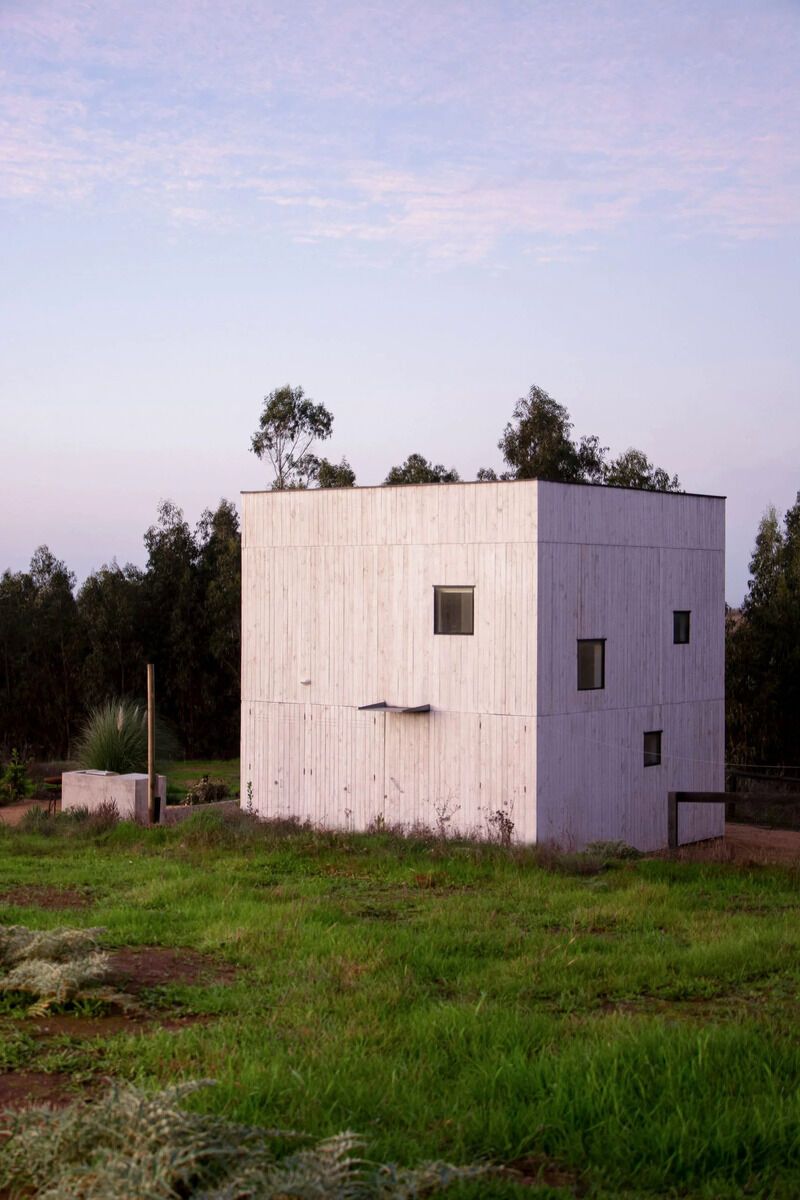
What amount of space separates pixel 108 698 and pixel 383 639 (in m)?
18.0

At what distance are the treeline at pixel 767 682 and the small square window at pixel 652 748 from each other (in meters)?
11.4

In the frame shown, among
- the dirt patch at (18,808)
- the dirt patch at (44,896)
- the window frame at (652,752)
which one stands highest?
the window frame at (652,752)

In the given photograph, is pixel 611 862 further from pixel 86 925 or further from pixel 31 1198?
pixel 31 1198

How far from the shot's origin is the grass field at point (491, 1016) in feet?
15.4

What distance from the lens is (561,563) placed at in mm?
17688

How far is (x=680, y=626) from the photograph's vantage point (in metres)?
20.3

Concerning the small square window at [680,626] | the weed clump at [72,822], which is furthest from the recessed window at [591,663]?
the weed clump at [72,822]

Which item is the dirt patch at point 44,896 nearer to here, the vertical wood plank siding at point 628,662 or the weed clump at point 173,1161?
the weed clump at point 173,1161

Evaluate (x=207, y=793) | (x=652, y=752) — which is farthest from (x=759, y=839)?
(x=207, y=793)

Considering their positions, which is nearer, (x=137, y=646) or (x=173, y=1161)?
(x=173, y=1161)

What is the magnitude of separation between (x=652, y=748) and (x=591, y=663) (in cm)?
219

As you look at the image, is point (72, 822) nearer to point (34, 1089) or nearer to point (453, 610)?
point (453, 610)

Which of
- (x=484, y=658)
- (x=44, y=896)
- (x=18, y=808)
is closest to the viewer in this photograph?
(x=44, y=896)

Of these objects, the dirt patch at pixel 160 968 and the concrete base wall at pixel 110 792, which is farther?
the concrete base wall at pixel 110 792
